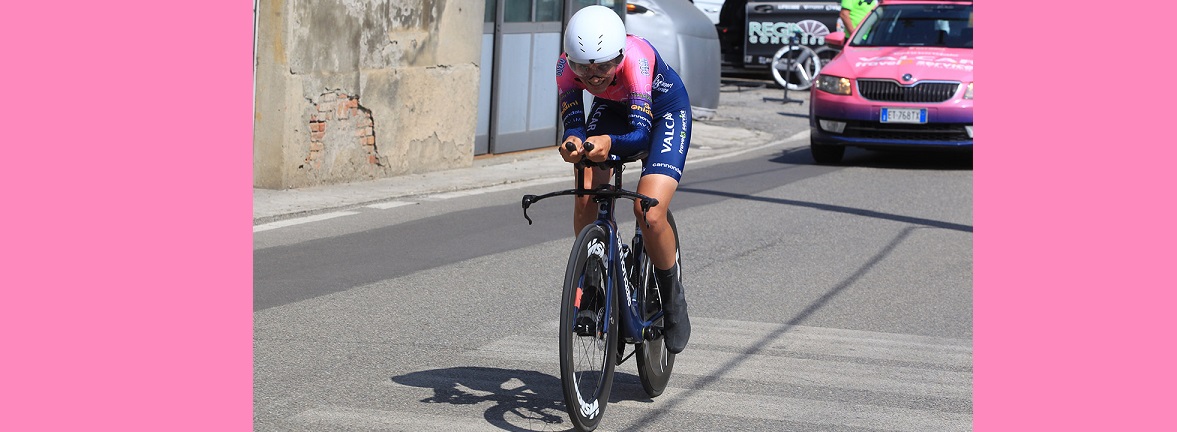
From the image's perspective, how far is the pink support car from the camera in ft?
52.5

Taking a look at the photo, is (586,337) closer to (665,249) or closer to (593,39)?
(665,249)

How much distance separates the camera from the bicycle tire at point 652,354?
5523 millimetres

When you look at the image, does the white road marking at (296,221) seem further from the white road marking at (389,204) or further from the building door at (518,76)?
the building door at (518,76)

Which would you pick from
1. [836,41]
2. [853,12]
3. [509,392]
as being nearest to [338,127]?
[836,41]

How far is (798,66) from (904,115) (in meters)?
12.5

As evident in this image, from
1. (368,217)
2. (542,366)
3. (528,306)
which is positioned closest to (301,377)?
(542,366)

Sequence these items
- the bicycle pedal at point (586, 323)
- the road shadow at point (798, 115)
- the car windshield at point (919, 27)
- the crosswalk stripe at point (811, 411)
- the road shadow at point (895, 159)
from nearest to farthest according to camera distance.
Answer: the bicycle pedal at point (586, 323)
the crosswalk stripe at point (811, 411)
the road shadow at point (895, 159)
the car windshield at point (919, 27)
the road shadow at point (798, 115)

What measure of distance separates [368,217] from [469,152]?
176 inches

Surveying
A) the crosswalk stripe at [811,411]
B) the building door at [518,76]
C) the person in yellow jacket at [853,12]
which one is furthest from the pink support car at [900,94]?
the crosswalk stripe at [811,411]

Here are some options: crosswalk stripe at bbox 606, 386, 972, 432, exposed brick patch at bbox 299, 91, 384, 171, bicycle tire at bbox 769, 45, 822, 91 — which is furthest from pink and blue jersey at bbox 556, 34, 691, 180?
bicycle tire at bbox 769, 45, 822, 91

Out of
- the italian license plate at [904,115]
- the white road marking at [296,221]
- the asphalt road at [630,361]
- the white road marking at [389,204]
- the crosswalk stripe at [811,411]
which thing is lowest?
the white road marking at [389,204]

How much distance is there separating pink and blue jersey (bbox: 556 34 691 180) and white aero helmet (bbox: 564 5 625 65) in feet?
0.69

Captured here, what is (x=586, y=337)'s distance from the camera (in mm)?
4973

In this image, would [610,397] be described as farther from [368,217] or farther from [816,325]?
[368,217]
